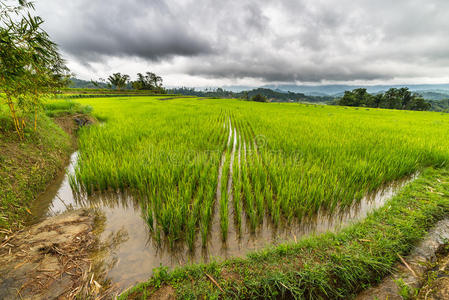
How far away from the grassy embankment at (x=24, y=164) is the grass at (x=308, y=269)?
2.17m

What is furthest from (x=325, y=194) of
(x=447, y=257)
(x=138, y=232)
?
(x=138, y=232)

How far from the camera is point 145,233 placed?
200 centimetres

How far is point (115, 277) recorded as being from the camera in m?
1.50

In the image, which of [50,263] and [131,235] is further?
[131,235]

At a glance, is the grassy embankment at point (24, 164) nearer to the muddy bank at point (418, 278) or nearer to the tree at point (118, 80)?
the muddy bank at point (418, 278)

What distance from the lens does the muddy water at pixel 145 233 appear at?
164 cm

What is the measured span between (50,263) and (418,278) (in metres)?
3.30

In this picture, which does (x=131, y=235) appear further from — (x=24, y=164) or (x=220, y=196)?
(x=24, y=164)

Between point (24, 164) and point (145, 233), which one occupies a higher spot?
point (24, 164)

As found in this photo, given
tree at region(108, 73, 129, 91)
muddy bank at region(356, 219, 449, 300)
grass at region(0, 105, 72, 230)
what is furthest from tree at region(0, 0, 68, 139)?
tree at region(108, 73, 129, 91)

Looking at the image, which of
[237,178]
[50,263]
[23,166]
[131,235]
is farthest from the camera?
[237,178]

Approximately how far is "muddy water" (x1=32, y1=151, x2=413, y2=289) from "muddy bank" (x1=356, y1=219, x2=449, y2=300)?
0.63 m

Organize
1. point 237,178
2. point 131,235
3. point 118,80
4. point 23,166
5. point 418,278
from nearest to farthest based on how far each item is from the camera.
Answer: point 418,278 → point 131,235 → point 23,166 → point 237,178 → point 118,80

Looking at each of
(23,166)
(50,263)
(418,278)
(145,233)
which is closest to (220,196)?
(145,233)
